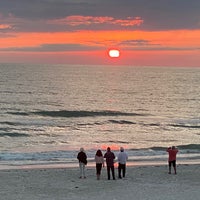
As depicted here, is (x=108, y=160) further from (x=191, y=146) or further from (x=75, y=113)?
(x=75, y=113)

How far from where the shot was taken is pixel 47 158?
2798cm

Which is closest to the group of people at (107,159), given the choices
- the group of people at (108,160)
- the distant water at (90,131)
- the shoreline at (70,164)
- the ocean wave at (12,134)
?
the group of people at (108,160)

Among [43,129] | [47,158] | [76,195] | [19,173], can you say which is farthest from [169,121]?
[76,195]

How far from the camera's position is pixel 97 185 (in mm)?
18984

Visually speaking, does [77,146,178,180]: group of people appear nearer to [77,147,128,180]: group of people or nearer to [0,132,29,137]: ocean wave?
[77,147,128,180]: group of people

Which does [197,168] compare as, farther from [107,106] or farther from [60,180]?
[107,106]

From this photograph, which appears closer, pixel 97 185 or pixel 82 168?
pixel 97 185

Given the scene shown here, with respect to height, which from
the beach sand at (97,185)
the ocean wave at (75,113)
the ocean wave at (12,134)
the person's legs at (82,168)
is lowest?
the beach sand at (97,185)

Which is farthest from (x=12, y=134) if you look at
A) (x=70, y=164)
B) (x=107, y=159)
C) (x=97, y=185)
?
(x=97, y=185)

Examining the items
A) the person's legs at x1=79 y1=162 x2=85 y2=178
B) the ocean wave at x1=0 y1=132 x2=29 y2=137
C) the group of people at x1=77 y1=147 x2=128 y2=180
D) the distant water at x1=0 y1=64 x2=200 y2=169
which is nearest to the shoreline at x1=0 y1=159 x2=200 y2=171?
the distant water at x1=0 y1=64 x2=200 y2=169

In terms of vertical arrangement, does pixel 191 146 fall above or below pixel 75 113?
below

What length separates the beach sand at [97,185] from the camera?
17078 mm

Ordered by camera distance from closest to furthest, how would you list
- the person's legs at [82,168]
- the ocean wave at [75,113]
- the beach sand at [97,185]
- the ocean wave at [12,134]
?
the beach sand at [97,185] < the person's legs at [82,168] < the ocean wave at [12,134] < the ocean wave at [75,113]

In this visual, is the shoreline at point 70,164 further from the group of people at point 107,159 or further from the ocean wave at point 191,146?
A: the ocean wave at point 191,146
